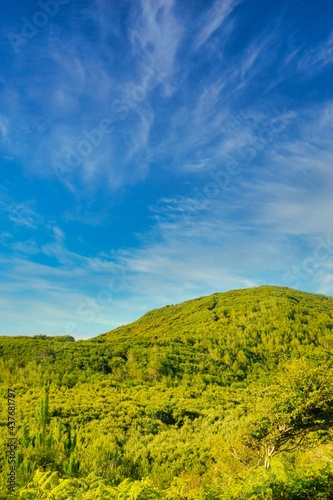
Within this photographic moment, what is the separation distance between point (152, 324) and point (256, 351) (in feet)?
165

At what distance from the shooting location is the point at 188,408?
42688 millimetres

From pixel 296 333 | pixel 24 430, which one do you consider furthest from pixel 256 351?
pixel 24 430

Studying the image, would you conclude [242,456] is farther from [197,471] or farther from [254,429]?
[197,471]

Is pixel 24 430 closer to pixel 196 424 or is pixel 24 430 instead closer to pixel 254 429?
pixel 254 429

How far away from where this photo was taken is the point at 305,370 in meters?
15.4

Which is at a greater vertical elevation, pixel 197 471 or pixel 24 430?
pixel 24 430

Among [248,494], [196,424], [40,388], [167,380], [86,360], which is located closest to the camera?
[248,494]

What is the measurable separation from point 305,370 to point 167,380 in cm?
4615

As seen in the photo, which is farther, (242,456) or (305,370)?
(242,456)

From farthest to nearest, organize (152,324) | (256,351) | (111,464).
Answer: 1. (152,324)
2. (256,351)
3. (111,464)

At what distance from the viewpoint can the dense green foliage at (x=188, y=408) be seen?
30.5ft

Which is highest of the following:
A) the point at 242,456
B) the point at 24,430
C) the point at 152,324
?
the point at 152,324

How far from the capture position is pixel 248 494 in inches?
317

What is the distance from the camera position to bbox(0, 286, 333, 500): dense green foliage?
30.5ft
